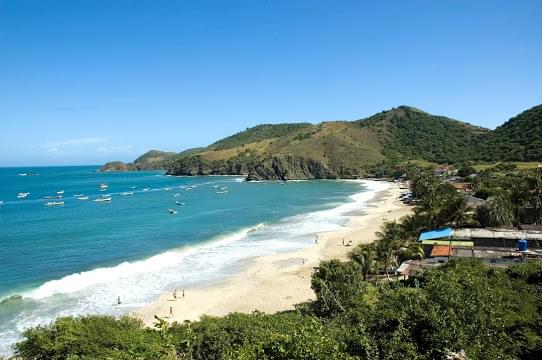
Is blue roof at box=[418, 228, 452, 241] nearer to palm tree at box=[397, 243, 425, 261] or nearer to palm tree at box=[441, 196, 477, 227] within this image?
palm tree at box=[397, 243, 425, 261]

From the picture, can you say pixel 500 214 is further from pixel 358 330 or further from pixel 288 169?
pixel 288 169

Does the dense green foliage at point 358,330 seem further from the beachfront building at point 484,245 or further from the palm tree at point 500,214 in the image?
the palm tree at point 500,214

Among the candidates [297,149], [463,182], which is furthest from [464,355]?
[297,149]

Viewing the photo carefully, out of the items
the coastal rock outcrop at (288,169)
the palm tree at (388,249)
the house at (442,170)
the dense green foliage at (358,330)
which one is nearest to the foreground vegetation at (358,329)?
the dense green foliage at (358,330)

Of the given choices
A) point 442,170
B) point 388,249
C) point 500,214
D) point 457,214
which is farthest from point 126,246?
point 442,170

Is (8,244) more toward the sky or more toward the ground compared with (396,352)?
more toward the ground

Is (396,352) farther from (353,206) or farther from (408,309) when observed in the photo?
(353,206)

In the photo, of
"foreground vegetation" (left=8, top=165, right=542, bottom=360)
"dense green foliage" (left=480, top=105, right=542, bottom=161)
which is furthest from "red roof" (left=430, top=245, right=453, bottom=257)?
"dense green foliage" (left=480, top=105, right=542, bottom=161)
